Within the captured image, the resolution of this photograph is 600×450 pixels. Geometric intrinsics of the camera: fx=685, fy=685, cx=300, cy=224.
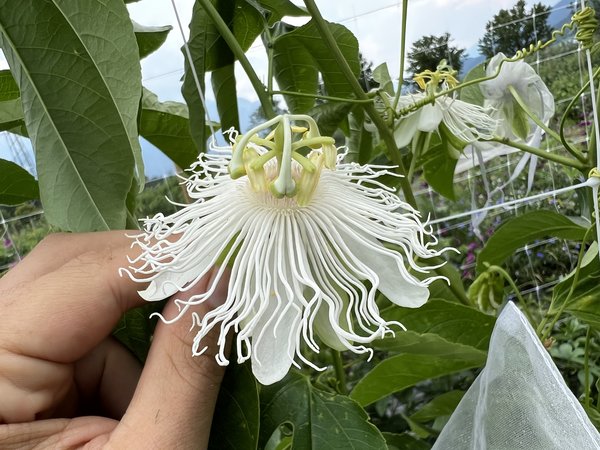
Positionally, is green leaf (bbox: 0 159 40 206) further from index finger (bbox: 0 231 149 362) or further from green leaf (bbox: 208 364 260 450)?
green leaf (bbox: 208 364 260 450)

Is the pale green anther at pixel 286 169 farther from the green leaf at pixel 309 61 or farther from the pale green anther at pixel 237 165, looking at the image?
the green leaf at pixel 309 61

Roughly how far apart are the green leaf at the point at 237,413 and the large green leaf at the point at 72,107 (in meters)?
0.15

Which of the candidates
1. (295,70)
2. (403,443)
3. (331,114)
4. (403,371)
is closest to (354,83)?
(331,114)

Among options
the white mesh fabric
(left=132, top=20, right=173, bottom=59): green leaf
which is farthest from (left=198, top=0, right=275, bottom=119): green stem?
the white mesh fabric

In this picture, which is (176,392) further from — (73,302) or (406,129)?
(406,129)

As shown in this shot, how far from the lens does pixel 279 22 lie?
0.76 metres

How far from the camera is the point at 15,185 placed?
28.3 inches

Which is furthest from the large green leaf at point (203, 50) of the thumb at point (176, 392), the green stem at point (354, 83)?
the thumb at point (176, 392)

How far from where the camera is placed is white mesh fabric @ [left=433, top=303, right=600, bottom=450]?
16.4 inches

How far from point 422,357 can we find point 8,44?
0.44 metres

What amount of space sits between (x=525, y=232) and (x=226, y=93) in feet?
1.28

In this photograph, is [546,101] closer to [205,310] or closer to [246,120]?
[205,310]

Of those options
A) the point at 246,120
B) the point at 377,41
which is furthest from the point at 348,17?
the point at 246,120

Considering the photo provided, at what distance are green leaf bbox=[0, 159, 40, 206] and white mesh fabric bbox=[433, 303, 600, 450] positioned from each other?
487 mm
